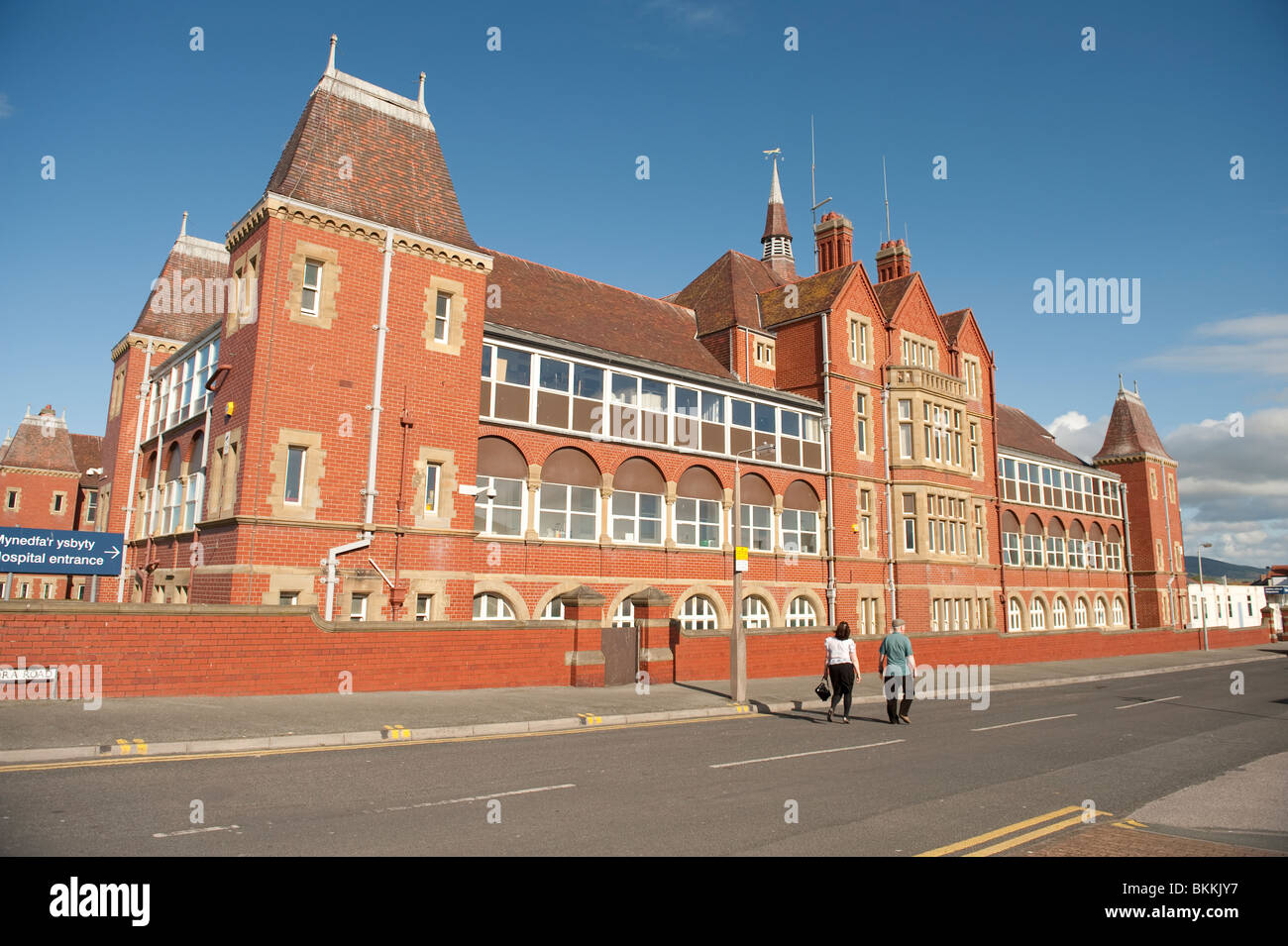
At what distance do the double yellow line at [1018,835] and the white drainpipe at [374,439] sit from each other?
15.4 m

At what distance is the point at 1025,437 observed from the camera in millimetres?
51188

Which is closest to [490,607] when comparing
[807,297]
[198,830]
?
[198,830]

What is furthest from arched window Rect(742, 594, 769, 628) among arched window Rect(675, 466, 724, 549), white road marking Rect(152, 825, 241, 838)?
white road marking Rect(152, 825, 241, 838)

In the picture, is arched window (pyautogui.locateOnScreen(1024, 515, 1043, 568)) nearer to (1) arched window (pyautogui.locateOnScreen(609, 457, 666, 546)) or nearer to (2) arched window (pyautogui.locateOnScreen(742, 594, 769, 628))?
(2) arched window (pyautogui.locateOnScreen(742, 594, 769, 628))

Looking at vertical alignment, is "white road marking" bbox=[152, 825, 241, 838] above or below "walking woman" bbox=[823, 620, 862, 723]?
below

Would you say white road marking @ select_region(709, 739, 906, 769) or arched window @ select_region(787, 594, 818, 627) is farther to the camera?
arched window @ select_region(787, 594, 818, 627)

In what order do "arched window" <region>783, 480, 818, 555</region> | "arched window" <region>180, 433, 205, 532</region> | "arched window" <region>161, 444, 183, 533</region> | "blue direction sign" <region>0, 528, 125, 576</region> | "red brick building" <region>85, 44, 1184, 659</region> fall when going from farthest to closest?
"arched window" <region>783, 480, 818, 555</region>, "arched window" <region>161, 444, 183, 533</region>, "arched window" <region>180, 433, 205, 532</region>, "red brick building" <region>85, 44, 1184, 659</region>, "blue direction sign" <region>0, 528, 125, 576</region>

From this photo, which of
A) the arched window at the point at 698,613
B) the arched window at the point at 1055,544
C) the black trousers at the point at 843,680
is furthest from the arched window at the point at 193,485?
the arched window at the point at 1055,544

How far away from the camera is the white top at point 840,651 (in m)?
14.6

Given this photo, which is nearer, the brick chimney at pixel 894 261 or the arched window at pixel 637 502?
the arched window at pixel 637 502

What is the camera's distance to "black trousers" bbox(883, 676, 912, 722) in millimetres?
14734

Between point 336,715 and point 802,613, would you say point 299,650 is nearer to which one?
point 336,715

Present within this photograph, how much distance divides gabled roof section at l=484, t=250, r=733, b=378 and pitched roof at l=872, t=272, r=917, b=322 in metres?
9.32

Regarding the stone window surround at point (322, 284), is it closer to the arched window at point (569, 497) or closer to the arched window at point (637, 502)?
the arched window at point (569, 497)
